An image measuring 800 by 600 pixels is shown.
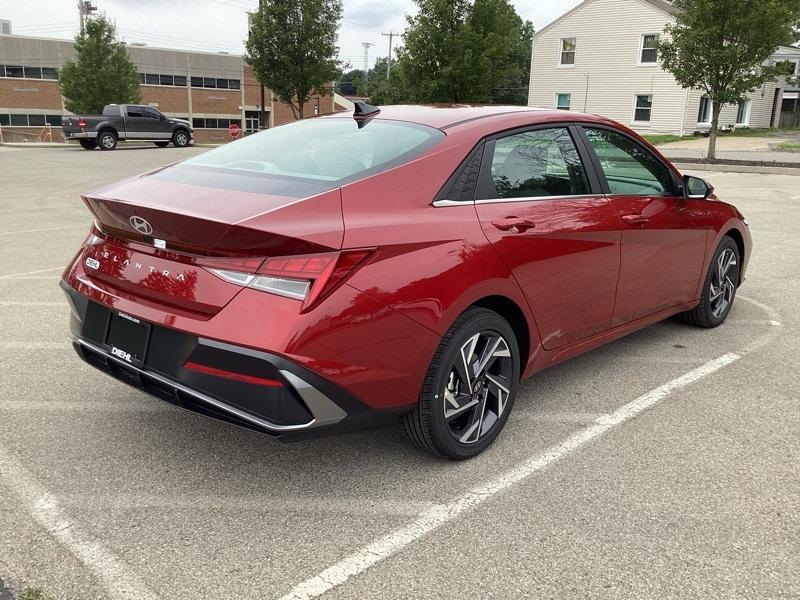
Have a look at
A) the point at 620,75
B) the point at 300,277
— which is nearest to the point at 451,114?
the point at 300,277

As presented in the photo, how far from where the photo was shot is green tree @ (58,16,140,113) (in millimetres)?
35350

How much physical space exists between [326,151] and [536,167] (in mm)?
1079

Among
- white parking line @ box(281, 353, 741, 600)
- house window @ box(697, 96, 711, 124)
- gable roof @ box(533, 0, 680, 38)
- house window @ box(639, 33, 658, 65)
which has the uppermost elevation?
gable roof @ box(533, 0, 680, 38)

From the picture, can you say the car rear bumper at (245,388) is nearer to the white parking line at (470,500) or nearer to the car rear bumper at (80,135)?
the white parking line at (470,500)

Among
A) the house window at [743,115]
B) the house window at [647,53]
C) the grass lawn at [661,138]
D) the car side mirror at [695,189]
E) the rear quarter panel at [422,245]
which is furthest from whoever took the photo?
the house window at [743,115]

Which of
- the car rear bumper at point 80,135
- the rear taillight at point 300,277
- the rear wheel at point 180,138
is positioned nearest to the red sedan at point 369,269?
the rear taillight at point 300,277

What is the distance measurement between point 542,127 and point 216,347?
2172 mm

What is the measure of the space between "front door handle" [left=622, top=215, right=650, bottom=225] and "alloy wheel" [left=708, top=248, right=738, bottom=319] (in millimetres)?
1294

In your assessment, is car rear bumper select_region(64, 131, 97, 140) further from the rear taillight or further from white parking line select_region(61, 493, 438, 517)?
the rear taillight

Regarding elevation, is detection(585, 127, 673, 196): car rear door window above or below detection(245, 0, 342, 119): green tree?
below

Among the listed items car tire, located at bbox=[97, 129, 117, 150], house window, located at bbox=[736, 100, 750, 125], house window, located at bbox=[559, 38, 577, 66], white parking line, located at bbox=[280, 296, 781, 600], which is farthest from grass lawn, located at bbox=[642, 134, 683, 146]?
white parking line, located at bbox=[280, 296, 781, 600]

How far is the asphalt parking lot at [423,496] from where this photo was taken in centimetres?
244

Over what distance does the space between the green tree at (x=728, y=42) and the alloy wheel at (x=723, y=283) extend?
15.9 metres

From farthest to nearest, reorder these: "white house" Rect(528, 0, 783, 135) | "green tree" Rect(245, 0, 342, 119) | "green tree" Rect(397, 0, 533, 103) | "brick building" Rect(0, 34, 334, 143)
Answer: "brick building" Rect(0, 34, 334, 143) < "white house" Rect(528, 0, 783, 135) < "green tree" Rect(245, 0, 342, 119) < "green tree" Rect(397, 0, 533, 103)
